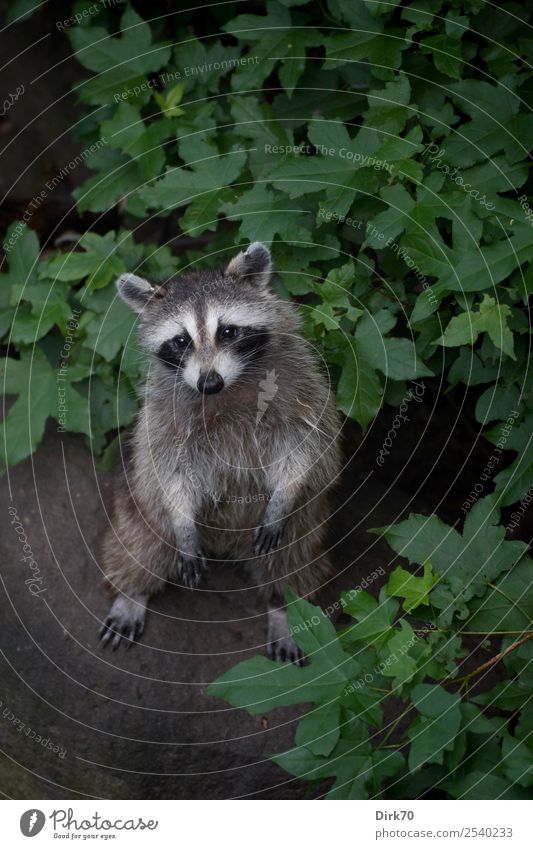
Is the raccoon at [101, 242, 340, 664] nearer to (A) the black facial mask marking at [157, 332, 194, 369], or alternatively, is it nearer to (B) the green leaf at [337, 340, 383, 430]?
(A) the black facial mask marking at [157, 332, 194, 369]

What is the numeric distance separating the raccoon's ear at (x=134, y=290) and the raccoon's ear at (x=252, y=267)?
268mm

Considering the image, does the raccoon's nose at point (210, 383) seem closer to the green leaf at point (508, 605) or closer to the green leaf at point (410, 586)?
the green leaf at point (410, 586)

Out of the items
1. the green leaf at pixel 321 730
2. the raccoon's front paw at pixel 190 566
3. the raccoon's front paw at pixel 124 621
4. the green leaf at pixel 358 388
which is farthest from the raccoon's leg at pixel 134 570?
the green leaf at pixel 321 730

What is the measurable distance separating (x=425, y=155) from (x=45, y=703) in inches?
87.4

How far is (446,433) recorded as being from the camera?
4.41 metres

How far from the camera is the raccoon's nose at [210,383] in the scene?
2.81 metres

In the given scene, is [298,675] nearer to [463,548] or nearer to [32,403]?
[463,548]

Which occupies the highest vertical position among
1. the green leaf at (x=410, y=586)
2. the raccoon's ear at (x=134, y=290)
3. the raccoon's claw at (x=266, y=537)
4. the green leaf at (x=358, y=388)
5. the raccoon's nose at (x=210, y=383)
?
the raccoon's ear at (x=134, y=290)

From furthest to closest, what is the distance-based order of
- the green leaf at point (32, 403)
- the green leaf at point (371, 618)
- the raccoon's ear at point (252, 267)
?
the green leaf at point (32, 403) → the raccoon's ear at point (252, 267) → the green leaf at point (371, 618)

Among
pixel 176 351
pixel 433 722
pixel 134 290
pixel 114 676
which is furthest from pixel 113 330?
pixel 433 722

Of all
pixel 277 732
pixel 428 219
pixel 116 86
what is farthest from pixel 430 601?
pixel 116 86

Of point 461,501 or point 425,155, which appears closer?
point 425,155

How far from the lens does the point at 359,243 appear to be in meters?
3.26

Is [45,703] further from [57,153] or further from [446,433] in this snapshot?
[57,153]
